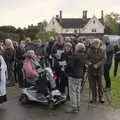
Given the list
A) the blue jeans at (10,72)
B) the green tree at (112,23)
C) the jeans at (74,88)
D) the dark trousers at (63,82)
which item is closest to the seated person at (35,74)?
the dark trousers at (63,82)

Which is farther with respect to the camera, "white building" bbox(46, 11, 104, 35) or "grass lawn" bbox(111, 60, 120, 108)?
"white building" bbox(46, 11, 104, 35)

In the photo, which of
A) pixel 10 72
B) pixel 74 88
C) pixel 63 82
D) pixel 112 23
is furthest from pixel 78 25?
pixel 74 88

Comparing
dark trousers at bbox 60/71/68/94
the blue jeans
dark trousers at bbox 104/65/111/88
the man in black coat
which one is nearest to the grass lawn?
dark trousers at bbox 104/65/111/88

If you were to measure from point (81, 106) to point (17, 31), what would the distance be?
43.0m

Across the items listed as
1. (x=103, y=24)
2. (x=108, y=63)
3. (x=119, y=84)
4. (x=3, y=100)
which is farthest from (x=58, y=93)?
(x=103, y=24)

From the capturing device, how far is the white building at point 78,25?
12182 centimetres

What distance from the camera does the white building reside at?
121825 millimetres

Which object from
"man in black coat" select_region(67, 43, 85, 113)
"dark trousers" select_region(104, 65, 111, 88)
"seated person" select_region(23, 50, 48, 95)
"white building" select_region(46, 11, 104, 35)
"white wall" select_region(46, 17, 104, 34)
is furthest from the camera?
"white wall" select_region(46, 17, 104, 34)

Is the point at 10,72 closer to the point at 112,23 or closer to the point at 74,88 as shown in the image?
the point at 74,88

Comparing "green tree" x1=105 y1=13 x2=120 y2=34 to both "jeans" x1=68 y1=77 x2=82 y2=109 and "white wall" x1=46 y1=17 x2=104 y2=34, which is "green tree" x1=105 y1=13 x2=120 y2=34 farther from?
"jeans" x1=68 y1=77 x2=82 y2=109

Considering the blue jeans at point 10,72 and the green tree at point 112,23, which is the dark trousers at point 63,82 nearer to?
the blue jeans at point 10,72

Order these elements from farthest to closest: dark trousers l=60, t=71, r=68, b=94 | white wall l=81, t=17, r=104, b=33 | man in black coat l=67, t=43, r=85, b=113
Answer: white wall l=81, t=17, r=104, b=33
dark trousers l=60, t=71, r=68, b=94
man in black coat l=67, t=43, r=85, b=113

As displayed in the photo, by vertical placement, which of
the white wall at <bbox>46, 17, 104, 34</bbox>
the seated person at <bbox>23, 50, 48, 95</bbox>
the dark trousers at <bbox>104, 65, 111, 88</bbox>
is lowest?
the white wall at <bbox>46, 17, 104, 34</bbox>

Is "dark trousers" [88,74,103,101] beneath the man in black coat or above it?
beneath
